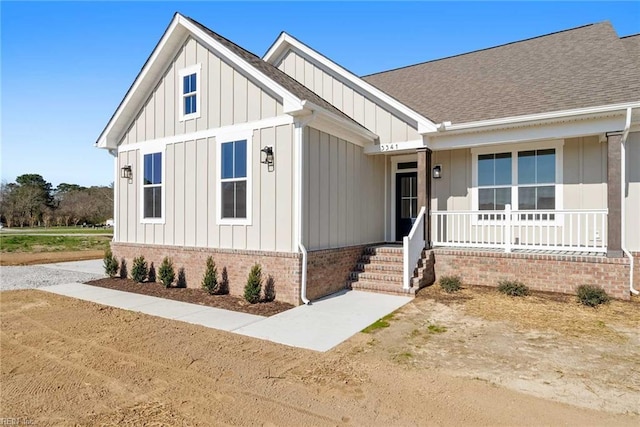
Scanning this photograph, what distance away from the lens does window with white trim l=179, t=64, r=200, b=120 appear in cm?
892

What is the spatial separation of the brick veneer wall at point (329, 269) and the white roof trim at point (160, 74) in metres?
3.11

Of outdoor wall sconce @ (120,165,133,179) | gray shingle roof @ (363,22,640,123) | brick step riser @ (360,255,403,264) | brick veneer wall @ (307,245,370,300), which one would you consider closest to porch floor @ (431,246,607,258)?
brick step riser @ (360,255,403,264)

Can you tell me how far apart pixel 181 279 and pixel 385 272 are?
5066mm

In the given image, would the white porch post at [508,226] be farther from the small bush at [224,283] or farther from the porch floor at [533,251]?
the small bush at [224,283]

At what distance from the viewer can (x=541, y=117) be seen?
25.6 feet

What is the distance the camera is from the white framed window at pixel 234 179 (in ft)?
26.4

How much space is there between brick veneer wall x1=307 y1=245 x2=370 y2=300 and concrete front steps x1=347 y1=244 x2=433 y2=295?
9.7 inches

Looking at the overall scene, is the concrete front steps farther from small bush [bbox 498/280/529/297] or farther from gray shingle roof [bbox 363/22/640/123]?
gray shingle roof [bbox 363/22/640/123]

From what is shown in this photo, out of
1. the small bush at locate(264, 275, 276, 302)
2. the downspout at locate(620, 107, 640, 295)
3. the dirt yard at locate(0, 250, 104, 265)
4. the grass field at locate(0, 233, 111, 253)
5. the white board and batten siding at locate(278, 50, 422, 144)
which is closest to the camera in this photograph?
the downspout at locate(620, 107, 640, 295)

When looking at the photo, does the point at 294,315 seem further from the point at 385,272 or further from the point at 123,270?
the point at 123,270

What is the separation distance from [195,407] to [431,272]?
6650 mm

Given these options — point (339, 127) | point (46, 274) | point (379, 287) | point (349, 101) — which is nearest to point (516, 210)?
point (379, 287)

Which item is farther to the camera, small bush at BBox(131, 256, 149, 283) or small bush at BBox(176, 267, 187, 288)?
small bush at BBox(131, 256, 149, 283)

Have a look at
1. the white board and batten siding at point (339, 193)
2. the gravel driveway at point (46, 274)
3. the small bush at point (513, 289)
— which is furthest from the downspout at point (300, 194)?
the gravel driveway at point (46, 274)
